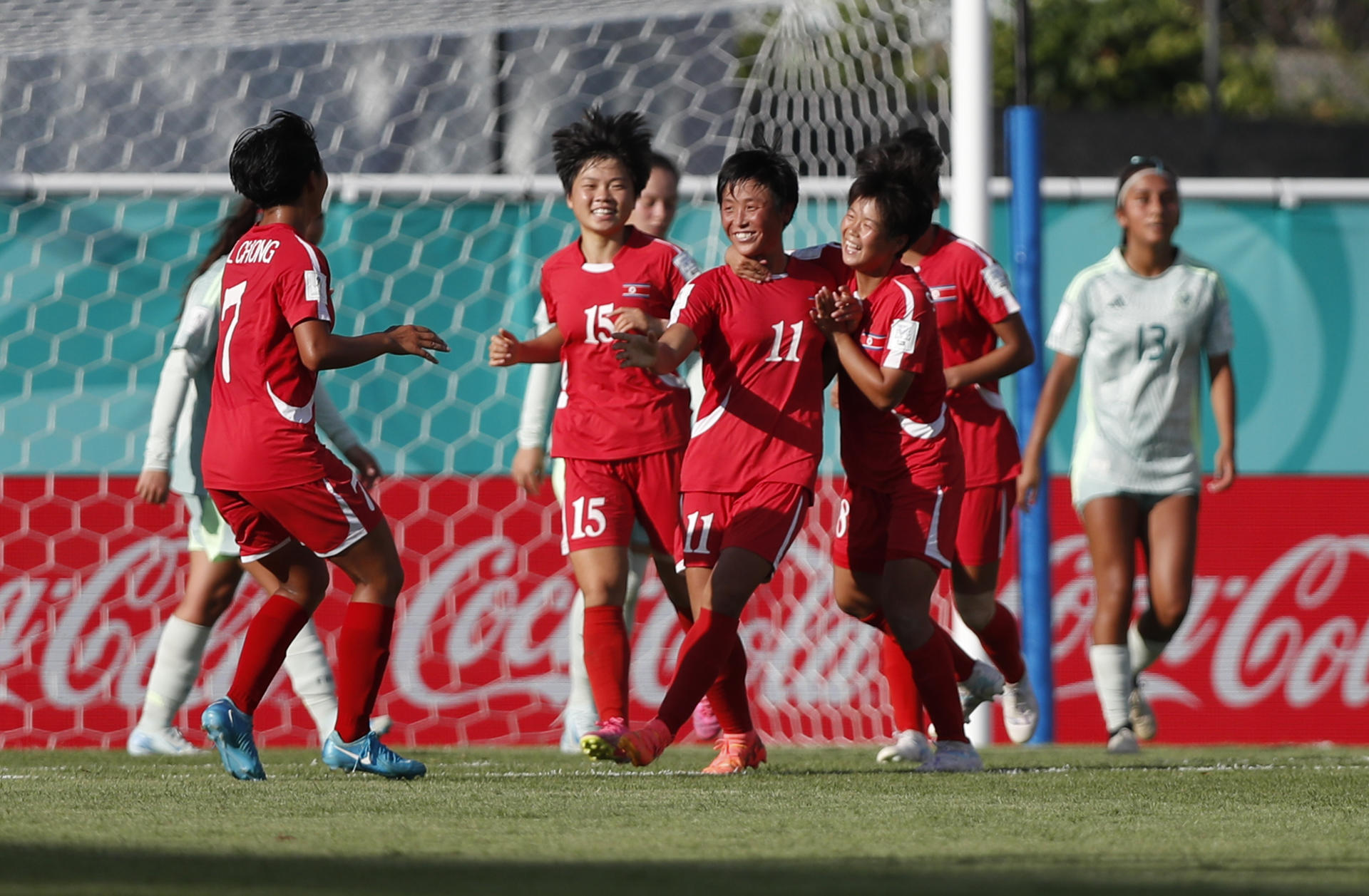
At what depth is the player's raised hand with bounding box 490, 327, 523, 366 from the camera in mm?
5168

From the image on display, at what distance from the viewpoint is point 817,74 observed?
8688 mm

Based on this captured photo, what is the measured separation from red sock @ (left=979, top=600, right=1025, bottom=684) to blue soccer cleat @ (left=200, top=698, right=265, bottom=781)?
8.27 ft

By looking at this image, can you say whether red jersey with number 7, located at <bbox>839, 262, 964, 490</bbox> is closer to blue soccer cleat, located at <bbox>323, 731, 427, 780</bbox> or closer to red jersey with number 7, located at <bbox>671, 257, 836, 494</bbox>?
red jersey with number 7, located at <bbox>671, 257, 836, 494</bbox>

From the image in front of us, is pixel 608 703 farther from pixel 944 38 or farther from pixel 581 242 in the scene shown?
pixel 944 38

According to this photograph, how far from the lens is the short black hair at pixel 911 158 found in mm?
5801

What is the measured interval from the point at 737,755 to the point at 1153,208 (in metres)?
2.48

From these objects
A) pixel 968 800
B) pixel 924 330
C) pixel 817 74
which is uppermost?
pixel 817 74

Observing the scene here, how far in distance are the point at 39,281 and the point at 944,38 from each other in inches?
158

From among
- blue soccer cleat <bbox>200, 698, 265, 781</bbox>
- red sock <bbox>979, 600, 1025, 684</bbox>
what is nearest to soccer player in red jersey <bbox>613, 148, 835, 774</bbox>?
blue soccer cleat <bbox>200, 698, 265, 781</bbox>

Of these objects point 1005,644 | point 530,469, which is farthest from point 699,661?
point 1005,644

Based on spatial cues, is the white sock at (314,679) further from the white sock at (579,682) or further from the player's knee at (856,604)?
the player's knee at (856,604)

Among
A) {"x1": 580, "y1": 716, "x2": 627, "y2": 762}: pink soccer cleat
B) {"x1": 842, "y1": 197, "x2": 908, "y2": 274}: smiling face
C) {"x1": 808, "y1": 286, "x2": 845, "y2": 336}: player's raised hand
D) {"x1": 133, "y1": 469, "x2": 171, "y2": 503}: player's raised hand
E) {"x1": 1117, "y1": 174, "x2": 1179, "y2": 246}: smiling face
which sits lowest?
{"x1": 580, "y1": 716, "x2": 627, "y2": 762}: pink soccer cleat

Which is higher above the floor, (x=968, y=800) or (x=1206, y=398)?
(x=1206, y=398)

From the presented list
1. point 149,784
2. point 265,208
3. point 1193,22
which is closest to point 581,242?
point 265,208
